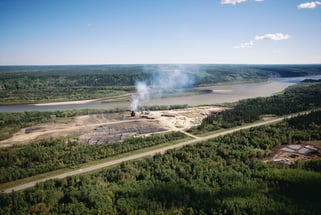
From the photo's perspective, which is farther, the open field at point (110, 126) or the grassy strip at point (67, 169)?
the open field at point (110, 126)

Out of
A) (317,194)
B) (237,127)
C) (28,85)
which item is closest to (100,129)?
(237,127)

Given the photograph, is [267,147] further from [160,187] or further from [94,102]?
[94,102]

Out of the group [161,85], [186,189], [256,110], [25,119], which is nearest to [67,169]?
[186,189]

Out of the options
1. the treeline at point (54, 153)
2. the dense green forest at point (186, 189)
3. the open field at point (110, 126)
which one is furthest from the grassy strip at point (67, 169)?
the open field at point (110, 126)

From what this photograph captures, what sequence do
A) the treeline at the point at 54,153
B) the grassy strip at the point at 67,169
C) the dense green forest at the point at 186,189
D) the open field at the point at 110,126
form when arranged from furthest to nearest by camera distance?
the open field at the point at 110,126 < the treeline at the point at 54,153 < the grassy strip at the point at 67,169 < the dense green forest at the point at 186,189

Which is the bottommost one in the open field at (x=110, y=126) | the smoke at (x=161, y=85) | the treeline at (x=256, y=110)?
the open field at (x=110, y=126)

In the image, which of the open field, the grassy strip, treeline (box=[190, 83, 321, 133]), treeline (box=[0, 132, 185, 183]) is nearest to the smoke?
the open field

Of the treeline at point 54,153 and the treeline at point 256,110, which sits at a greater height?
the treeline at point 256,110

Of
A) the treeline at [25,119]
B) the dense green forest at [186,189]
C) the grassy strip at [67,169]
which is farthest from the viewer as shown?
the treeline at [25,119]

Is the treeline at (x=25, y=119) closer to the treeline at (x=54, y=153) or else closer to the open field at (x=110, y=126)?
the open field at (x=110, y=126)
